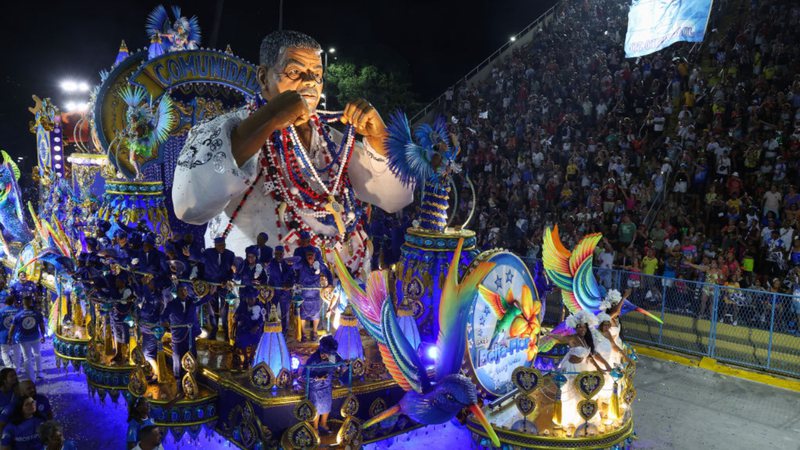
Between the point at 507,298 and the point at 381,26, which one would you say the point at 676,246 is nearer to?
the point at 507,298

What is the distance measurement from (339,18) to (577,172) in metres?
14.3

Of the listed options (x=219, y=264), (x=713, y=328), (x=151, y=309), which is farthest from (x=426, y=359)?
(x=713, y=328)

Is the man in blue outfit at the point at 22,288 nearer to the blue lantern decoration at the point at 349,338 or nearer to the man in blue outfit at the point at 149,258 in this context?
the man in blue outfit at the point at 149,258

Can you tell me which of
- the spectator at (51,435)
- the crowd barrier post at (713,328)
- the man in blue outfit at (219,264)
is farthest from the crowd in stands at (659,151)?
the spectator at (51,435)

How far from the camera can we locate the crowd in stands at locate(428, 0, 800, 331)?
11242mm

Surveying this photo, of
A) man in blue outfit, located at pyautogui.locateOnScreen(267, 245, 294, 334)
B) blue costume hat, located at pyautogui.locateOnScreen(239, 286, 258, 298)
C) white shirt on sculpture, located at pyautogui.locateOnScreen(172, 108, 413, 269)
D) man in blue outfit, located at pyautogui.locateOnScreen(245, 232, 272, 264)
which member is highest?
white shirt on sculpture, located at pyautogui.locateOnScreen(172, 108, 413, 269)

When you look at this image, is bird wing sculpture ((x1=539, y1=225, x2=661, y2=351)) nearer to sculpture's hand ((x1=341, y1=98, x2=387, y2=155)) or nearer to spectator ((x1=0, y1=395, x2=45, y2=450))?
sculpture's hand ((x1=341, y1=98, x2=387, y2=155))

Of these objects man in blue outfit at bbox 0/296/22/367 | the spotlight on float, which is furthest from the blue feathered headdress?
man in blue outfit at bbox 0/296/22/367

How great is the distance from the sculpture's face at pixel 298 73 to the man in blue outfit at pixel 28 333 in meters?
4.33

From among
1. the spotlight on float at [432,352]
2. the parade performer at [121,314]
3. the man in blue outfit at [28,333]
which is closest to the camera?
the spotlight on float at [432,352]

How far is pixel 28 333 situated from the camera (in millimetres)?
7410

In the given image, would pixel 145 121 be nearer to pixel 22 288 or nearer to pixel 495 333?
pixel 22 288

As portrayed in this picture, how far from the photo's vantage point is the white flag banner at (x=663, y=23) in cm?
1404

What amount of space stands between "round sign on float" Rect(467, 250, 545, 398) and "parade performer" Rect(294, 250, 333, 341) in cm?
120
